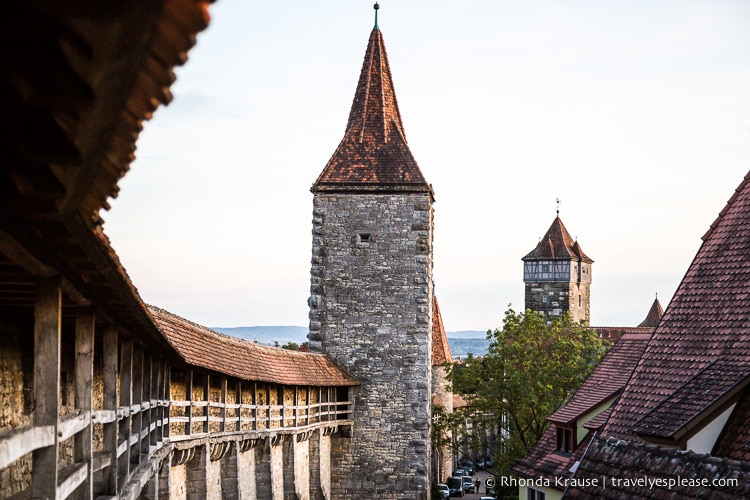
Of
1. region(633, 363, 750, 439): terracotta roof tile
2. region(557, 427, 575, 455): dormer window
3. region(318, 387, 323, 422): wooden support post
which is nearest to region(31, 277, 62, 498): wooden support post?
region(633, 363, 750, 439): terracotta roof tile

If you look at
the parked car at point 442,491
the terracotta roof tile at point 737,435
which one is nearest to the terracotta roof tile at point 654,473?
the terracotta roof tile at point 737,435

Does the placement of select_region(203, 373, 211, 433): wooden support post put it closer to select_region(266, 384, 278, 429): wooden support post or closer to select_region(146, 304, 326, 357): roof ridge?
select_region(146, 304, 326, 357): roof ridge

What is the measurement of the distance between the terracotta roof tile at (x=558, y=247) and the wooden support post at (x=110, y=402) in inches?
2923

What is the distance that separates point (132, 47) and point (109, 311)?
5245 millimetres

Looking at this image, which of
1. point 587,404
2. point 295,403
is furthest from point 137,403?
point 295,403

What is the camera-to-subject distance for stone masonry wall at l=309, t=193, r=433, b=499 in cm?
2834

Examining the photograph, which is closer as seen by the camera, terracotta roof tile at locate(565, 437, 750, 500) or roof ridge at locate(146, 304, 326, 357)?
terracotta roof tile at locate(565, 437, 750, 500)

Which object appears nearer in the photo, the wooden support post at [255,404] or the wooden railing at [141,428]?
the wooden railing at [141,428]

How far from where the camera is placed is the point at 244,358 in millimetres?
18531

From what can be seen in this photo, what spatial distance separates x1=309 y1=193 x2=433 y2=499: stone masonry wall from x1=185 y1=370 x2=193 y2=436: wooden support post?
13.6 metres

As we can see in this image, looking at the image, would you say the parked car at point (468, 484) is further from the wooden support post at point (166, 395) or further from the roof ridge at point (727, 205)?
the roof ridge at point (727, 205)

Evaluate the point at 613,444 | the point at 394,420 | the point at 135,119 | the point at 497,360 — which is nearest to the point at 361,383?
the point at 394,420

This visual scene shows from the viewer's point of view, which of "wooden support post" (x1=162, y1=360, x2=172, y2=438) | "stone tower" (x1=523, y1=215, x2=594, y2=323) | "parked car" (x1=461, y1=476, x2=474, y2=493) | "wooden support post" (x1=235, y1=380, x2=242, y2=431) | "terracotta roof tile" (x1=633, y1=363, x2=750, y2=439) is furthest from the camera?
"stone tower" (x1=523, y1=215, x2=594, y2=323)

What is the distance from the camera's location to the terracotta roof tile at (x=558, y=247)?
81.1m
